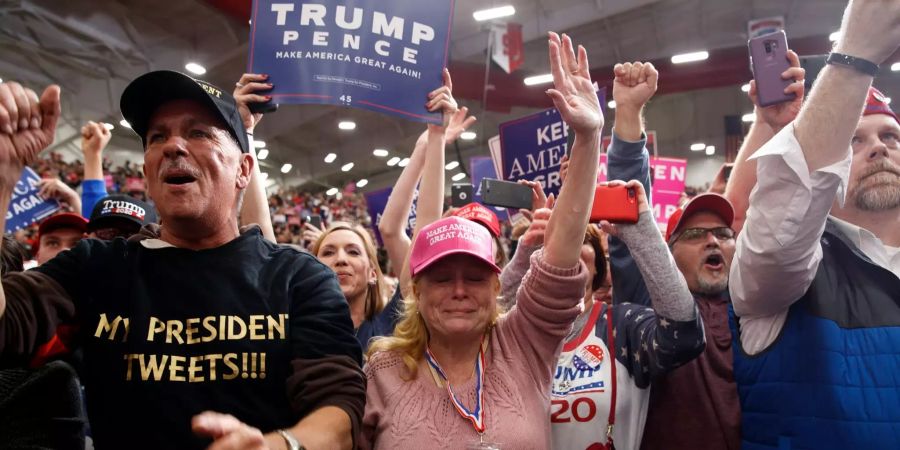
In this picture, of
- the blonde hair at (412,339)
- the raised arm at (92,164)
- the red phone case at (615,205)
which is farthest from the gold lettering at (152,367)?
the raised arm at (92,164)

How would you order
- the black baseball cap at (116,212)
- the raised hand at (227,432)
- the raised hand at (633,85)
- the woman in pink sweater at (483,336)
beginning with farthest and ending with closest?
the black baseball cap at (116,212) → the raised hand at (633,85) → the woman in pink sweater at (483,336) → the raised hand at (227,432)

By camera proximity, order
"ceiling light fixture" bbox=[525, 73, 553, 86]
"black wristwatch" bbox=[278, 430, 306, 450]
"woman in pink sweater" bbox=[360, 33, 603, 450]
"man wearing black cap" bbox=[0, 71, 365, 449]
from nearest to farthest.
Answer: "black wristwatch" bbox=[278, 430, 306, 450], "man wearing black cap" bbox=[0, 71, 365, 449], "woman in pink sweater" bbox=[360, 33, 603, 450], "ceiling light fixture" bbox=[525, 73, 553, 86]

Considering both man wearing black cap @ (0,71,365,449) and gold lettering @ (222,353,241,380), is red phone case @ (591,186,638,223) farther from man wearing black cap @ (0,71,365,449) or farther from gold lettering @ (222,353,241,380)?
gold lettering @ (222,353,241,380)

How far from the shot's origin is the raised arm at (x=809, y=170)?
4.59 feet

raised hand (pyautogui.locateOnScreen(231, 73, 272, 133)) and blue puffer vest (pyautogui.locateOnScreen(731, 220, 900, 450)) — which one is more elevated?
raised hand (pyautogui.locateOnScreen(231, 73, 272, 133))

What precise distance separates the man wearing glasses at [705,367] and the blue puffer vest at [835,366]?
131 millimetres

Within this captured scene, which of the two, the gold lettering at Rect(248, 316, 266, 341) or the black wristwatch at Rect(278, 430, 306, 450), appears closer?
the black wristwatch at Rect(278, 430, 306, 450)

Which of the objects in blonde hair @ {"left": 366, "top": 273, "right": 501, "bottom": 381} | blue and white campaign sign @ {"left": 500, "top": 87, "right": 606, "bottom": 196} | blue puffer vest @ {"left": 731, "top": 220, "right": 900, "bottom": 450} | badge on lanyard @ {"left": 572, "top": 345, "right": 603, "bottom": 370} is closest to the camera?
blue puffer vest @ {"left": 731, "top": 220, "right": 900, "bottom": 450}

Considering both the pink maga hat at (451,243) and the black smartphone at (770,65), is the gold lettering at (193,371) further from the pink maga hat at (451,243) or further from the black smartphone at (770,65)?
the black smartphone at (770,65)

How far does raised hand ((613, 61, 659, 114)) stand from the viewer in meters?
2.25

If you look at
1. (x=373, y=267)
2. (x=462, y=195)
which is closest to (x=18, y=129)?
(x=373, y=267)

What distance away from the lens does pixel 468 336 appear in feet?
5.85

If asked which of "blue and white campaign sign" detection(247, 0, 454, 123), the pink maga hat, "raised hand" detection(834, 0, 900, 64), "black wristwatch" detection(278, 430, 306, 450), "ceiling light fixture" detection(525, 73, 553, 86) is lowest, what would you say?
"black wristwatch" detection(278, 430, 306, 450)

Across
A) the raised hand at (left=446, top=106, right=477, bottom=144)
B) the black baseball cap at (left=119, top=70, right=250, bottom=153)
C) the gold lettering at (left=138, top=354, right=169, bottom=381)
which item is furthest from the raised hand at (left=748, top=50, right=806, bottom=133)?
the gold lettering at (left=138, top=354, right=169, bottom=381)
